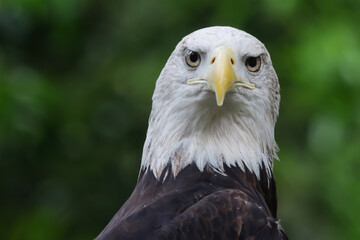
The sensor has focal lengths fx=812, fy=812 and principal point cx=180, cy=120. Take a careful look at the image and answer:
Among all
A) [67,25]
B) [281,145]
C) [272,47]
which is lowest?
[281,145]

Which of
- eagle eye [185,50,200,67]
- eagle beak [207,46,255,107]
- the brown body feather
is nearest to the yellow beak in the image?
eagle beak [207,46,255,107]

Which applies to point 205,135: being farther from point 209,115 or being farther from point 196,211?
point 196,211

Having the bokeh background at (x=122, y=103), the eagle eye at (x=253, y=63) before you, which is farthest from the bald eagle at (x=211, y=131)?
the bokeh background at (x=122, y=103)

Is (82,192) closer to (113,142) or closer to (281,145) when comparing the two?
(113,142)

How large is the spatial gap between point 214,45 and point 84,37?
3840mm

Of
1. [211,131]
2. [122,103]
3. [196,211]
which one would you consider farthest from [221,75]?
[122,103]

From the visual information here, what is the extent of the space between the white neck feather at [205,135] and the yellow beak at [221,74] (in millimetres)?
183

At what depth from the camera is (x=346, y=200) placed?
21.2 feet

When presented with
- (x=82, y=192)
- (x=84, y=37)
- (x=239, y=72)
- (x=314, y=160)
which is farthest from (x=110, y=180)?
(x=239, y=72)

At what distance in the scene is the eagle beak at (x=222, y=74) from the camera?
3672 mm

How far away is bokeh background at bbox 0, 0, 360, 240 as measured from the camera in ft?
19.8

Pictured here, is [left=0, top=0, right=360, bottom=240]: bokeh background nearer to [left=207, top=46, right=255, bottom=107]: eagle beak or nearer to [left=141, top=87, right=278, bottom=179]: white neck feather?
[left=141, top=87, right=278, bottom=179]: white neck feather

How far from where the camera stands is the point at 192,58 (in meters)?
3.96

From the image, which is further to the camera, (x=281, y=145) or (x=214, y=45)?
(x=281, y=145)
